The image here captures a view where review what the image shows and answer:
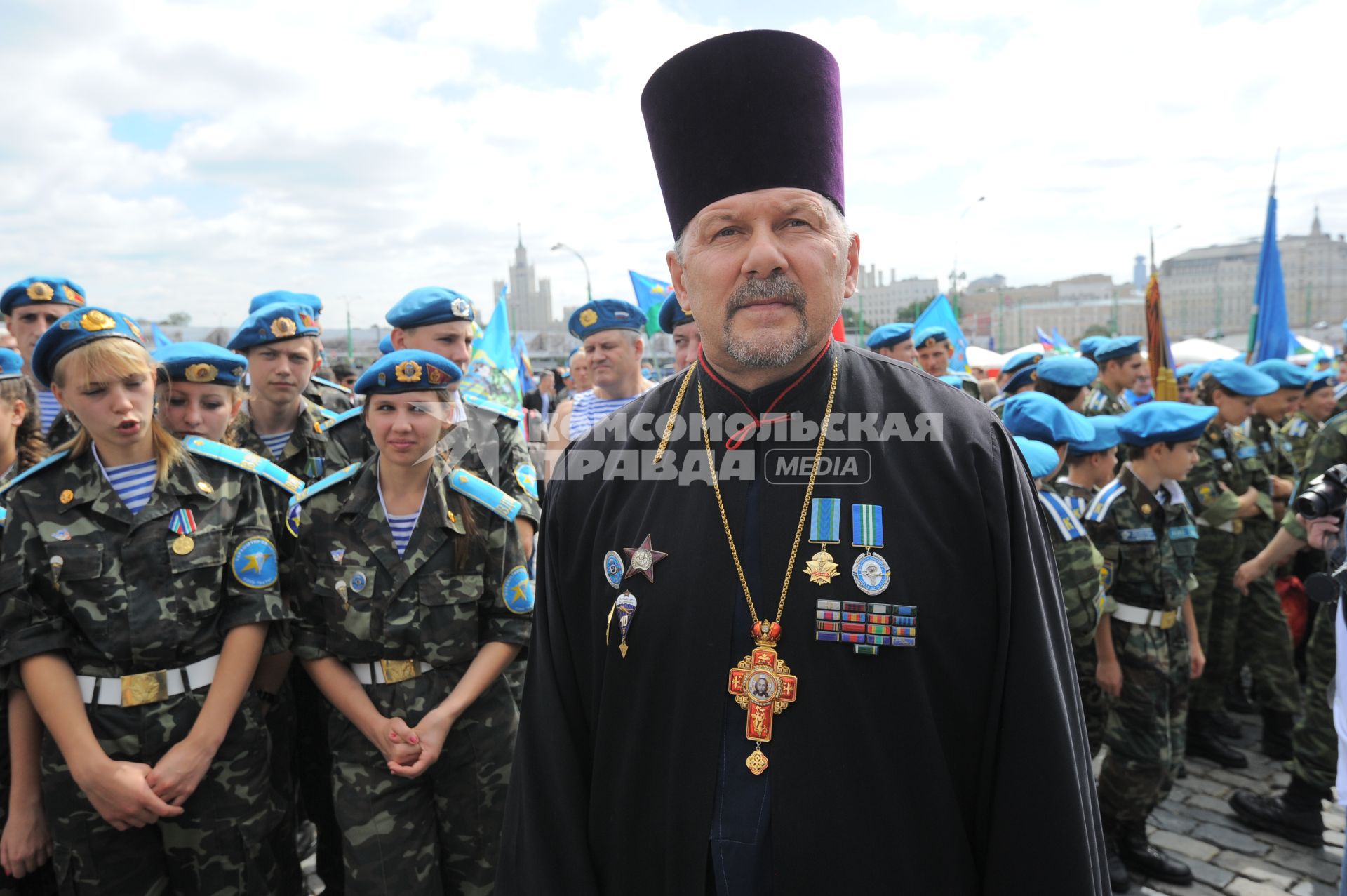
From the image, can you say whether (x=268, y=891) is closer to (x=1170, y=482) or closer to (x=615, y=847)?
(x=615, y=847)

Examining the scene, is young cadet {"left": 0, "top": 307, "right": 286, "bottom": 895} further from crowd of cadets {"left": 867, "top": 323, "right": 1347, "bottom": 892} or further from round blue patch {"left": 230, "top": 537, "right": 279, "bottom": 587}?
crowd of cadets {"left": 867, "top": 323, "right": 1347, "bottom": 892}

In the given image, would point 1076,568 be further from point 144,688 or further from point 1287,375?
point 1287,375

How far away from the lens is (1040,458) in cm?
387

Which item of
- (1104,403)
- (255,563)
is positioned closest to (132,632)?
(255,563)

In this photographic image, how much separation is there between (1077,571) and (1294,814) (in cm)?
221

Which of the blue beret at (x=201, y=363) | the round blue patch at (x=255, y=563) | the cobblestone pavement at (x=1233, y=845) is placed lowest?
the cobblestone pavement at (x=1233, y=845)

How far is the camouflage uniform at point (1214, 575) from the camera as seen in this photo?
18.8ft

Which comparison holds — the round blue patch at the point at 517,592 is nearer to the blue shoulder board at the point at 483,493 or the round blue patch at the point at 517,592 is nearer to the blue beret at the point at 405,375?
the blue shoulder board at the point at 483,493

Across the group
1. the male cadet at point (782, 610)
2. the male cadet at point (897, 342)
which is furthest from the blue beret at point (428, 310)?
the male cadet at point (897, 342)

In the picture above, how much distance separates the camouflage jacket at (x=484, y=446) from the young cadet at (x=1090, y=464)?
9.14 ft

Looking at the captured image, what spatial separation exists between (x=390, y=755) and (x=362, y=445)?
69.9 inches

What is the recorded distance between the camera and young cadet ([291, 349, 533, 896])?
3025mm

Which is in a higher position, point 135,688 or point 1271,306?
point 1271,306

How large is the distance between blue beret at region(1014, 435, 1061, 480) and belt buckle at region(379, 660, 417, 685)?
2778 millimetres
